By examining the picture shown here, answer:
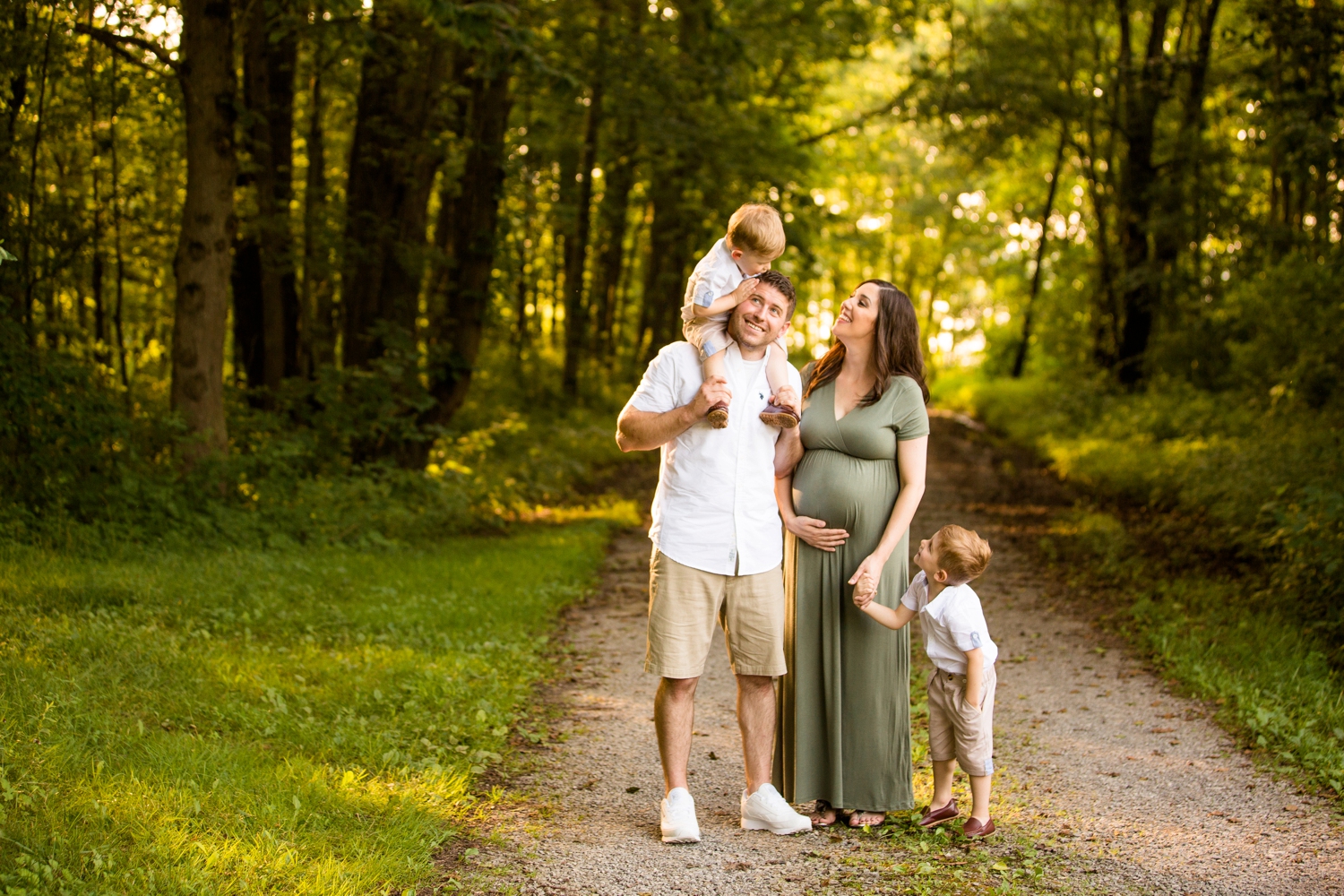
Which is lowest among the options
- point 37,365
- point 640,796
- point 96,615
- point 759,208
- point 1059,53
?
point 640,796

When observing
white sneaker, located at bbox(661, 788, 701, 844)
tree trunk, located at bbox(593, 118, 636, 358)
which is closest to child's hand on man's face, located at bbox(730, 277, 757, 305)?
white sneaker, located at bbox(661, 788, 701, 844)

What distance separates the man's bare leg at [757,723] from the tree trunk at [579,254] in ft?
47.9

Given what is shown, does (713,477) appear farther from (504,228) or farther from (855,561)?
(504,228)

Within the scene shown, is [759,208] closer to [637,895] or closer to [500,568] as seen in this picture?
[637,895]

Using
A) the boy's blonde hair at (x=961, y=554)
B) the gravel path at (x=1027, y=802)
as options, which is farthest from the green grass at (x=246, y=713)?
the boy's blonde hair at (x=961, y=554)

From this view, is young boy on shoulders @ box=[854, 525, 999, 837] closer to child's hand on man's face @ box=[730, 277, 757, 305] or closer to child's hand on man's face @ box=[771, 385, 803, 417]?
child's hand on man's face @ box=[771, 385, 803, 417]

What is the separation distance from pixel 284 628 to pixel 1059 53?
21.8 metres

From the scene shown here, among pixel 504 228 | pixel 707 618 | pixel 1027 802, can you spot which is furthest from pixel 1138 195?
pixel 707 618

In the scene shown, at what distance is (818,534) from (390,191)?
9.78 meters

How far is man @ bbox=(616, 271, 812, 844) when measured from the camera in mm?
4281

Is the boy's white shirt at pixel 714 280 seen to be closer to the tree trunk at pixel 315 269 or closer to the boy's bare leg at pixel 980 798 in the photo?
the boy's bare leg at pixel 980 798

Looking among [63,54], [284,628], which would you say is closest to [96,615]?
[284,628]

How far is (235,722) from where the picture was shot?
5.02 meters

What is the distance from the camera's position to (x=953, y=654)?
443cm
